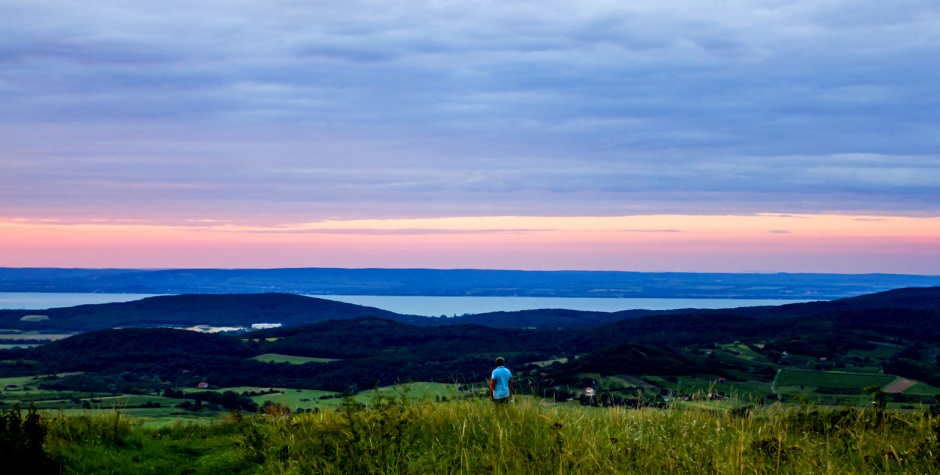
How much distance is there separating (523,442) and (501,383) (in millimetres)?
3638

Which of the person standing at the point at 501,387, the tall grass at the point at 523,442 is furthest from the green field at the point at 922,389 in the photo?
the tall grass at the point at 523,442

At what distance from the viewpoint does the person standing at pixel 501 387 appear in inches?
559

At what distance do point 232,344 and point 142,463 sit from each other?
157 metres

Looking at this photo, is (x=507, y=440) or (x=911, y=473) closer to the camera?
(x=911, y=473)

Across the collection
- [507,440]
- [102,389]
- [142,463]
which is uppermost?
[507,440]

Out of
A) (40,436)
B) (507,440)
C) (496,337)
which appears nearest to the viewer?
(507,440)

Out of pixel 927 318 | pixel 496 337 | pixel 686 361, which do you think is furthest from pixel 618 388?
pixel 927 318

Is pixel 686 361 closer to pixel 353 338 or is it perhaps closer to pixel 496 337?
pixel 496 337

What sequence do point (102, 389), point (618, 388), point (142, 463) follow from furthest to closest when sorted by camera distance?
point (102, 389) → point (618, 388) → point (142, 463)

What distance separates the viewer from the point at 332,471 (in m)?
10.8

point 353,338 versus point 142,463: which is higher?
point 142,463

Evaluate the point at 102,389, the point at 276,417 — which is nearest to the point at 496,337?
the point at 102,389

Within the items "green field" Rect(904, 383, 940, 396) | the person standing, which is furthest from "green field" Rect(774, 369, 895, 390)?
the person standing

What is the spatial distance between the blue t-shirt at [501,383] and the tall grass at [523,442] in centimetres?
70
